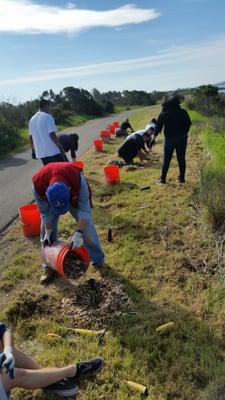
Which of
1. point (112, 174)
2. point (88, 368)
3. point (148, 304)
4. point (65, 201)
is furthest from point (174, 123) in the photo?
point (88, 368)

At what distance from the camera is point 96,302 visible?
4.18m

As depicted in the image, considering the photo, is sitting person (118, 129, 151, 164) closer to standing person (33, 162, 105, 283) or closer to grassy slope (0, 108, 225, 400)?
grassy slope (0, 108, 225, 400)

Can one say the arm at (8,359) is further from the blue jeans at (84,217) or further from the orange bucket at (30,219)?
the orange bucket at (30,219)

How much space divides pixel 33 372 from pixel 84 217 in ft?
5.36

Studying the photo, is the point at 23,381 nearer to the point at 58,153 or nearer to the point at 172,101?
the point at 58,153

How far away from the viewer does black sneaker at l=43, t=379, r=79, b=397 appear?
307 centimetres

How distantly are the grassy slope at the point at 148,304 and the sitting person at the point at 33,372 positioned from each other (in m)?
0.11

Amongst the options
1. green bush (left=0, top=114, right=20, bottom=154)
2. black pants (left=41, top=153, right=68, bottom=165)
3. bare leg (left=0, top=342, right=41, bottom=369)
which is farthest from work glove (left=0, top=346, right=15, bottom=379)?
green bush (left=0, top=114, right=20, bottom=154)

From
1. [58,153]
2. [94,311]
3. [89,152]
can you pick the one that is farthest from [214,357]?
[89,152]

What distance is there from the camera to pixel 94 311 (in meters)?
4.03

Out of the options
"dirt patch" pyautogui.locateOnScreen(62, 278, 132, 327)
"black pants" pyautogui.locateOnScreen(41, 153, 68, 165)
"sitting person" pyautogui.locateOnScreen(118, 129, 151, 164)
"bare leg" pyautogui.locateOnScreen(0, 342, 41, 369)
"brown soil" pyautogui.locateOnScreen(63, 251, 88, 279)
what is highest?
"black pants" pyautogui.locateOnScreen(41, 153, 68, 165)

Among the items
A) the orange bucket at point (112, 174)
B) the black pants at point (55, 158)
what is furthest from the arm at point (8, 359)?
the orange bucket at point (112, 174)

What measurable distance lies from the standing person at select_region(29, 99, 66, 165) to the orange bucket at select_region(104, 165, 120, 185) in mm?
1507

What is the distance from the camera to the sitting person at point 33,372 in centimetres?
272
